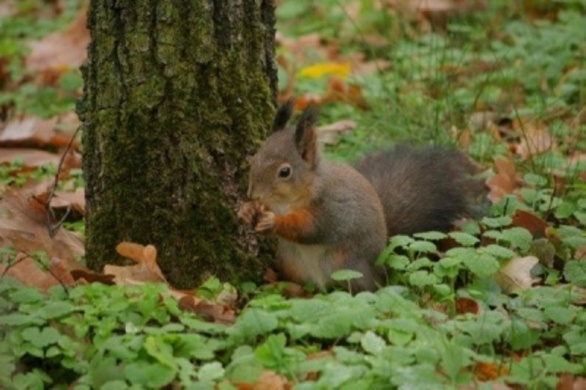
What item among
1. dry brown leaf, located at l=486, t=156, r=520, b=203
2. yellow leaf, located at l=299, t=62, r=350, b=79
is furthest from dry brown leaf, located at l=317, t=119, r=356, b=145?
dry brown leaf, located at l=486, t=156, r=520, b=203

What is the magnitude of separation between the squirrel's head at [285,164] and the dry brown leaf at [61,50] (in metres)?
3.30

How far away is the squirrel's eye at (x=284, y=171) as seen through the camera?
3.69 m

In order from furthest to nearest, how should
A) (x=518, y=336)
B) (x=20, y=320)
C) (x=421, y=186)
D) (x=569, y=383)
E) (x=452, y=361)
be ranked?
(x=421, y=186) → (x=518, y=336) → (x=20, y=320) → (x=569, y=383) → (x=452, y=361)

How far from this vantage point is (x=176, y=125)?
145 inches

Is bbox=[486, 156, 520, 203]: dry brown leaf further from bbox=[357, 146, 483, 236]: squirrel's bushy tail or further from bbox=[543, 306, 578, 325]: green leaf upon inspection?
bbox=[543, 306, 578, 325]: green leaf

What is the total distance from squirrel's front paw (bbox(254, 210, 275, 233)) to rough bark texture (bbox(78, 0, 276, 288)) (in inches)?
6.7

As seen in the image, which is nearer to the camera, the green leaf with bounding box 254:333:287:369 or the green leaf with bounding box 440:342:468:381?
the green leaf with bounding box 440:342:468:381

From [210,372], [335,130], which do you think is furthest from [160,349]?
[335,130]

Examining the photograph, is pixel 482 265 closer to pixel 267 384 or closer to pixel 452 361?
pixel 452 361

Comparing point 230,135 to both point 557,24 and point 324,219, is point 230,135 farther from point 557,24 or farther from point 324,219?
point 557,24

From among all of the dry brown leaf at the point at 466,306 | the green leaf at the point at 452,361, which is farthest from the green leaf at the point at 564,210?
the green leaf at the point at 452,361

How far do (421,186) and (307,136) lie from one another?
64 centimetres

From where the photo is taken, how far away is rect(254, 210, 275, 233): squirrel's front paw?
11.9 ft

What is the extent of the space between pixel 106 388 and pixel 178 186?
0.95 metres
